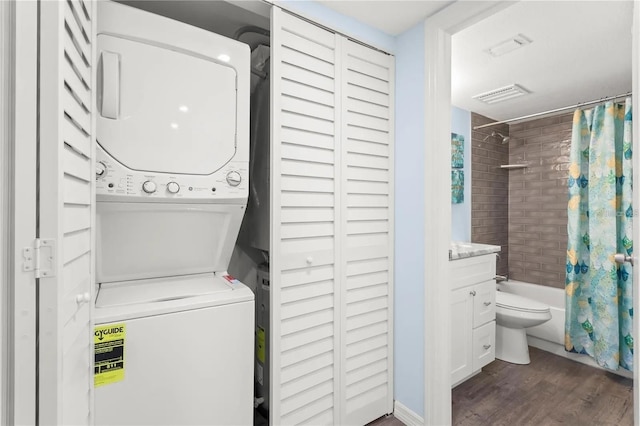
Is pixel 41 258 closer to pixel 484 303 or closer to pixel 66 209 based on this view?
pixel 66 209

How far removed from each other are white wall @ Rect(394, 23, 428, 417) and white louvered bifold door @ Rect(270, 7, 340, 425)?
468 millimetres

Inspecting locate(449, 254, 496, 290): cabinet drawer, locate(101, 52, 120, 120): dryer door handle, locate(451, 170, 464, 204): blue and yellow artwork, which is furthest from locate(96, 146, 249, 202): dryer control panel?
locate(451, 170, 464, 204): blue and yellow artwork

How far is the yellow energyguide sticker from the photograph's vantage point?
1.07 metres

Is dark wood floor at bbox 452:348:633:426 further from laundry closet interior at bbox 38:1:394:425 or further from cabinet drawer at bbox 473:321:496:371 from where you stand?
laundry closet interior at bbox 38:1:394:425

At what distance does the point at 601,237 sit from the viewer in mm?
2557

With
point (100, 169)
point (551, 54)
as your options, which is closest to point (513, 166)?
point (551, 54)

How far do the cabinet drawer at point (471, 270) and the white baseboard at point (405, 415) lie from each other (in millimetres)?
834

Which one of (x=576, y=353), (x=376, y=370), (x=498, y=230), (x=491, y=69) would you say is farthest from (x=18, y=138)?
(x=498, y=230)

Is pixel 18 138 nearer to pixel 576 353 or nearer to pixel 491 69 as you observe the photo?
pixel 491 69

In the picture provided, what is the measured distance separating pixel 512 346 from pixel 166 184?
3035mm

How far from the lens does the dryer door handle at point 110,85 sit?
1.12m

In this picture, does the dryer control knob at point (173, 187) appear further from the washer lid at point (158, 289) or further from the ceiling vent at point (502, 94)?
the ceiling vent at point (502, 94)

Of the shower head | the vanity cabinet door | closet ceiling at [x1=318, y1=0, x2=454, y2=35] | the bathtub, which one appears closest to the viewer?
closet ceiling at [x1=318, y1=0, x2=454, y2=35]

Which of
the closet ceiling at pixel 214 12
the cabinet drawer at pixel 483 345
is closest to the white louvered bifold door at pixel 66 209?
the closet ceiling at pixel 214 12
